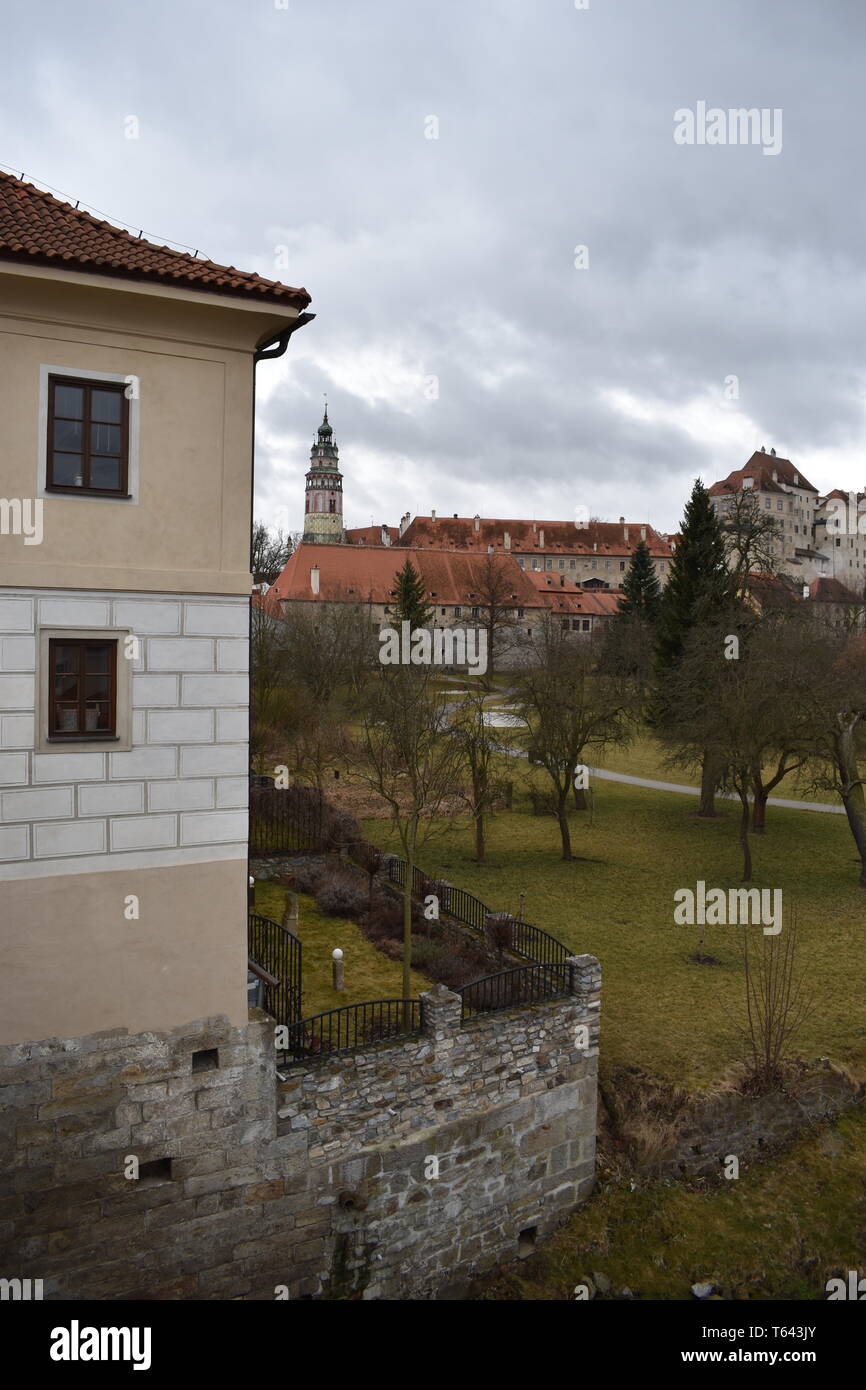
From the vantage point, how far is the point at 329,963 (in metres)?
14.7

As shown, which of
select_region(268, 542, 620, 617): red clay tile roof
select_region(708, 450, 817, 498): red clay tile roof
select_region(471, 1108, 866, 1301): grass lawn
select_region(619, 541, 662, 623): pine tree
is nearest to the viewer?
select_region(471, 1108, 866, 1301): grass lawn

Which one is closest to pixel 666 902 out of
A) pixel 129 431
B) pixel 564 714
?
pixel 564 714

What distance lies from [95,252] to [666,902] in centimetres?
1805

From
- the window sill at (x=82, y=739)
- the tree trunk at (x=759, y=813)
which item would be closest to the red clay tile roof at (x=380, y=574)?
the tree trunk at (x=759, y=813)

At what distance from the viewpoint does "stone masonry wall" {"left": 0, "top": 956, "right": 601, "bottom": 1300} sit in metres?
8.46

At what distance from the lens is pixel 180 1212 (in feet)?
29.5

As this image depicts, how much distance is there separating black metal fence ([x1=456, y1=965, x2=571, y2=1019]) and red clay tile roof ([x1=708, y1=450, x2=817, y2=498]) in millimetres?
92802

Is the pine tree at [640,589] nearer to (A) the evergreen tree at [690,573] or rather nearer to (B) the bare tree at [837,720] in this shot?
(A) the evergreen tree at [690,573]

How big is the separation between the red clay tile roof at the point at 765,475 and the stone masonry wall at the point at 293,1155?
9432 cm

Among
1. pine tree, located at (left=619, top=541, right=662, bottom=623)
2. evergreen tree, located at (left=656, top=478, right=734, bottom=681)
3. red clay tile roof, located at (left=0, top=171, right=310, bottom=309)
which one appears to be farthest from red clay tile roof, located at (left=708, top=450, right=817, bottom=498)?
red clay tile roof, located at (left=0, top=171, right=310, bottom=309)

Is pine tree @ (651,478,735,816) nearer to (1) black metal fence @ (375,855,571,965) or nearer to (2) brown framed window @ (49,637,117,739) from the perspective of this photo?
(1) black metal fence @ (375,855,571,965)

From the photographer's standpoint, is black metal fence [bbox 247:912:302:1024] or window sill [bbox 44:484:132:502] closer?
window sill [bbox 44:484:132:502]
